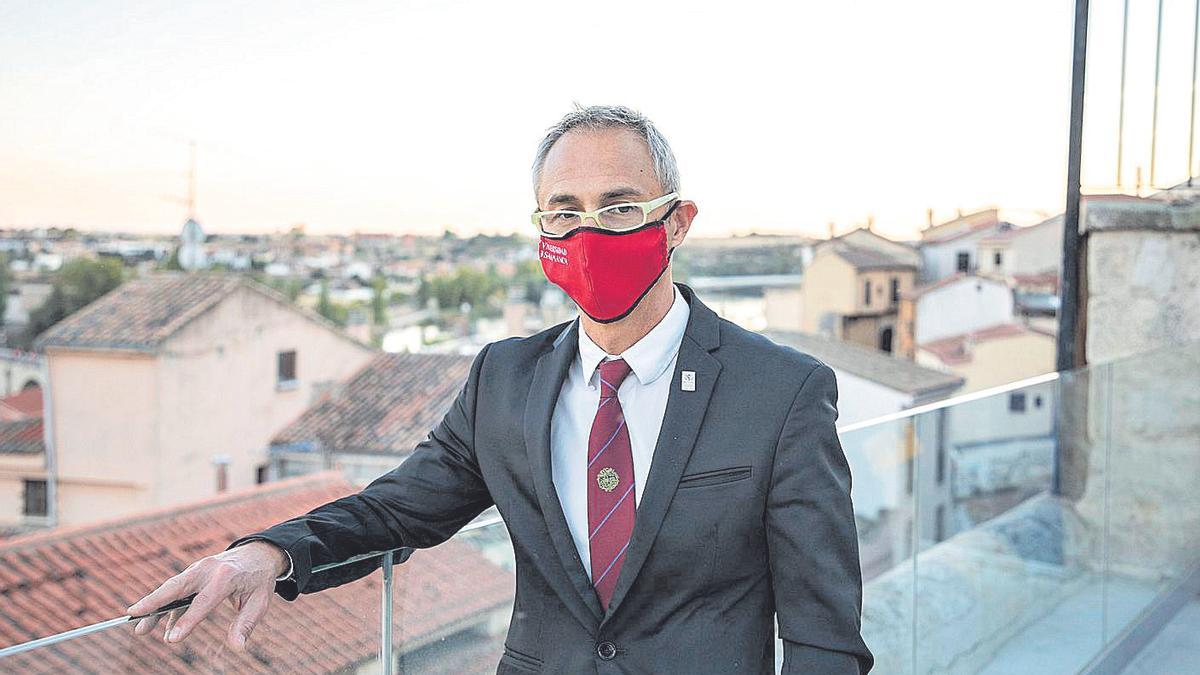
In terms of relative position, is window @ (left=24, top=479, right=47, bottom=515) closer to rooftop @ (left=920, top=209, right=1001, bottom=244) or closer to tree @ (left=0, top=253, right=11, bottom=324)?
tree @ (left=0, top=253, right=11, bottom=324)

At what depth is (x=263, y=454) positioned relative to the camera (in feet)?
71.0

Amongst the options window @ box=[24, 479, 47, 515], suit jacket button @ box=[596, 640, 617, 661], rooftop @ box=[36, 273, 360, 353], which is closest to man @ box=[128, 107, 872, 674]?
suit jacket button @ box=[596, 640, 617, 661]

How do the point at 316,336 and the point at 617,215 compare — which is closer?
the point at 617,215

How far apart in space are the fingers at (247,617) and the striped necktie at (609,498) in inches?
11.6

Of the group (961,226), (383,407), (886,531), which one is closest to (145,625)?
(886,531)

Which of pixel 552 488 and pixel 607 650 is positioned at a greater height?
pixel 552 488

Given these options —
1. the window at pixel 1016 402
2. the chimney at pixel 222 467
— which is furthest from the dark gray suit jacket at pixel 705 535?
the chimney at pixel 222 467

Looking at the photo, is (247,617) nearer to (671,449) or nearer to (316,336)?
(671,449)

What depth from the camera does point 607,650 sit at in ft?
3.48

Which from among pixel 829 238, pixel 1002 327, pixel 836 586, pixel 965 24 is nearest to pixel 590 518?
pixel 836 586

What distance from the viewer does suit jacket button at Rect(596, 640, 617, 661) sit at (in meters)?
1.06

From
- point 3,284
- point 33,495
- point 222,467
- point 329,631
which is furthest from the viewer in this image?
point 222,467

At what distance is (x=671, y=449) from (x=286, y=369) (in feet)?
66.9

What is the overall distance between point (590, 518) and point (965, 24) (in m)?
28.6
